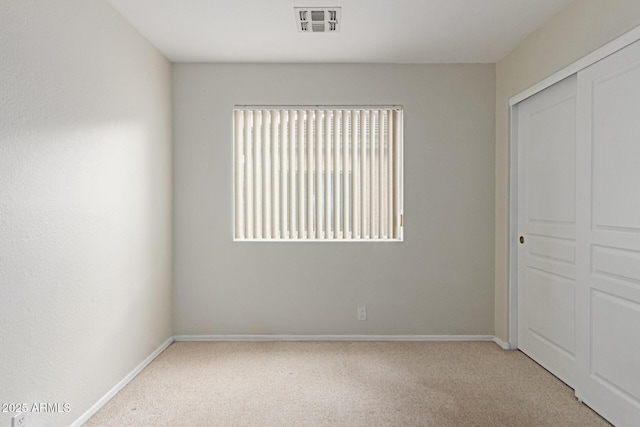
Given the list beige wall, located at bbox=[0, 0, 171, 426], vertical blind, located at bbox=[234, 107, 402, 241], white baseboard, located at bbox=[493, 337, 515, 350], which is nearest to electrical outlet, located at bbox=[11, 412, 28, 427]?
beige wall, located at bbox=[0, 0, 171, 426]

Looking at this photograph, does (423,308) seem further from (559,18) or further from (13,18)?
(13,18)

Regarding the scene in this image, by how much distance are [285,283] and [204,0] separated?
7.92 feet

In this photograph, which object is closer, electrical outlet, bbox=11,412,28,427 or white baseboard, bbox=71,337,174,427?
electrical outlet, bbox=11,412,28,427

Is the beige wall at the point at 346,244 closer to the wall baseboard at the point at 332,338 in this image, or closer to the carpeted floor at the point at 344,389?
the wall baseboard at the point at 332,338

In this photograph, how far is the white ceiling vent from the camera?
2.86m

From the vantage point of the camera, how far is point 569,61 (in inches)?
109

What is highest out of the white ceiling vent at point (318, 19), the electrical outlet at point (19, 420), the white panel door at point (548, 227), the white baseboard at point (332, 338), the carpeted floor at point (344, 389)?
the white ceiling vent at point (318, 19)

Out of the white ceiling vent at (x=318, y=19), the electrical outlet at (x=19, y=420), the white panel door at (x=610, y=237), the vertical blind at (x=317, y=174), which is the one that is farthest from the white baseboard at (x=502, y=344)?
the electrical outlet at (x=19, y=420)

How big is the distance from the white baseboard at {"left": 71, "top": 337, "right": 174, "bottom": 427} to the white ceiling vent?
283cm

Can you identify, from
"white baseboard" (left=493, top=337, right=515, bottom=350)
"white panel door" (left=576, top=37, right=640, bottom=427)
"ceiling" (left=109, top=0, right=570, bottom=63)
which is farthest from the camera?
"white baseboard" (left=493, top=337, right=515, bottom=350)

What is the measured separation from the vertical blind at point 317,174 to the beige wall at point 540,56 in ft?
2.99

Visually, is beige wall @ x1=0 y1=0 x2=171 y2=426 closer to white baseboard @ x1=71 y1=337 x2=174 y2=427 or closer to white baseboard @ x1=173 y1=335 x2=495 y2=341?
white baseboard @ x1=71 y1=337 x2=174 y2=427

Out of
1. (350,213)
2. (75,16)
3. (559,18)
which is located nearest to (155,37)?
(75,16)

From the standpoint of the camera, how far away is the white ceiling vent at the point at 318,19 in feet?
9.39
